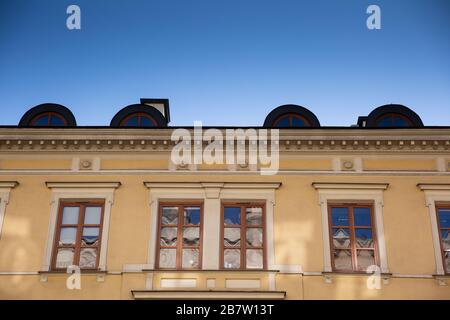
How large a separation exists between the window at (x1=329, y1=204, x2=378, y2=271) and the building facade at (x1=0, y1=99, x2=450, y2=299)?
0.08ft

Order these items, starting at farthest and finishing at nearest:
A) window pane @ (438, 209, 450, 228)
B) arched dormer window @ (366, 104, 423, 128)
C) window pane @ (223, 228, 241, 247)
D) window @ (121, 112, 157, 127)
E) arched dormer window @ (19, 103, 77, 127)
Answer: window @ (121, 112, 157, 127), arched dormer window @ (19, 103, 77, 127), arched dormer window @ (366, 104, 423, 128), window pane @ (438, 209, 450, 228), window pane @ (223, 228, 241, 247)

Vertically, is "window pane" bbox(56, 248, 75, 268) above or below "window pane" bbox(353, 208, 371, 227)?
below

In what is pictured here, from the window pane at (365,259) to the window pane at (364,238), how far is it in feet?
0.45

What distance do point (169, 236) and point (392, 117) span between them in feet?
20.7

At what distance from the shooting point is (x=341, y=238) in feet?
43.9

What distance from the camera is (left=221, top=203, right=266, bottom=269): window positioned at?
43.3 ft

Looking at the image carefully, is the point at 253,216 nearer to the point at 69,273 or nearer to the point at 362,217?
the point at 362,217

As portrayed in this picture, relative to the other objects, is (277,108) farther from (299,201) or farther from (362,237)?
(362,237)

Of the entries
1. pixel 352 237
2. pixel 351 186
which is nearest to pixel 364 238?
pixel 352 237

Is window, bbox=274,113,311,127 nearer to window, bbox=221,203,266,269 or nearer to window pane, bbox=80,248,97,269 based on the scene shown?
window, bbox=221,203,266,269

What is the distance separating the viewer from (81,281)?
42.3 feet

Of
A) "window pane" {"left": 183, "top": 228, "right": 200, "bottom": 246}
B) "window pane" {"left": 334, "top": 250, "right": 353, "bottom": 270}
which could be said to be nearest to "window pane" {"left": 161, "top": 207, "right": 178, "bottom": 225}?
"window pane" {"left": 183, "top": 228, "right": 200, "bottom": 246}

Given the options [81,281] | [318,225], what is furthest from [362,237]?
[81,281]

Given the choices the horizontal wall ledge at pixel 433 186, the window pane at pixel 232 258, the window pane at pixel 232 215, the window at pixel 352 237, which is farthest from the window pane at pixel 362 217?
the window pane at pixel 232 258
